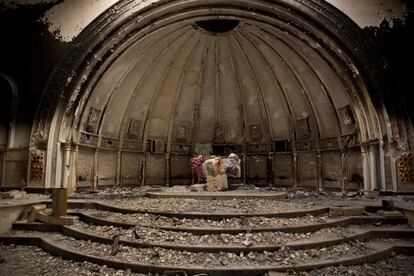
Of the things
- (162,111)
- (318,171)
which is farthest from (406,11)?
(162,111)

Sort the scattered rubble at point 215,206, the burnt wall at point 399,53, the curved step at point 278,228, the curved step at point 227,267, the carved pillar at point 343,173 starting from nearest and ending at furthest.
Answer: the curved step at point 227,267 < the curved step at point 278,228 < the scattered rubble at point 215,206 < the burnt wall at point 399,53 < the carved pillar at point 343,173

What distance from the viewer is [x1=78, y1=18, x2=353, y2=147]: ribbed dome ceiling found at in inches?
438

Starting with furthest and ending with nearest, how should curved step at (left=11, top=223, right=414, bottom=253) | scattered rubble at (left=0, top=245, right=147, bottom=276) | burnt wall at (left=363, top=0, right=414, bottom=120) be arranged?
burnt wall at (left=363, top=0, right=414, bottom=120) → curved step at (left=11, top=223, right=414, bottom=253) → scattered rubble at (left=0, top=245, right=147, bottom=276)

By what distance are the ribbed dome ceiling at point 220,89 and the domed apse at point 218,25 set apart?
0.09 m

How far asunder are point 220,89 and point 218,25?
9.99 feet

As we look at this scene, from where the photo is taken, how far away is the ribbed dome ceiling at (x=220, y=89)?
36.5ft

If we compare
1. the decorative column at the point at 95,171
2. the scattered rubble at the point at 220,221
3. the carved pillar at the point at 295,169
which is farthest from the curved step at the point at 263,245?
the carved pillar at the point at 295,169

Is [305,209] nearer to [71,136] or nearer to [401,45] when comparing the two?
[401,45]

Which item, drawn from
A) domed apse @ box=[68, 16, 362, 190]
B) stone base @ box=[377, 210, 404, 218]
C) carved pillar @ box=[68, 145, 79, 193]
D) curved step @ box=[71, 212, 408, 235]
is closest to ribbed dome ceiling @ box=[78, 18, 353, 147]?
domed apse @ box=[68, 16, 362, 190]

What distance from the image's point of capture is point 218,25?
12133 millimetres

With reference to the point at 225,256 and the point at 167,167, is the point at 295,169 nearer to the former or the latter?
the point at 167,167

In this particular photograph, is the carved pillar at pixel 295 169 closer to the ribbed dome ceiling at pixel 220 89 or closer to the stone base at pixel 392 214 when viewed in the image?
the ribbed dome ceiling at pixel 220 89

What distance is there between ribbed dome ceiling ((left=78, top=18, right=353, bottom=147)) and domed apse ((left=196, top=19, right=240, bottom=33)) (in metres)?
0.09

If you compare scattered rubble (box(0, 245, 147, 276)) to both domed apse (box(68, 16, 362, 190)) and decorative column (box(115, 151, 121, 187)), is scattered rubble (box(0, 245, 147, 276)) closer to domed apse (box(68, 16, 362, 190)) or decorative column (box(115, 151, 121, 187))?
domed apse (box(68, 16, 362, 190))
